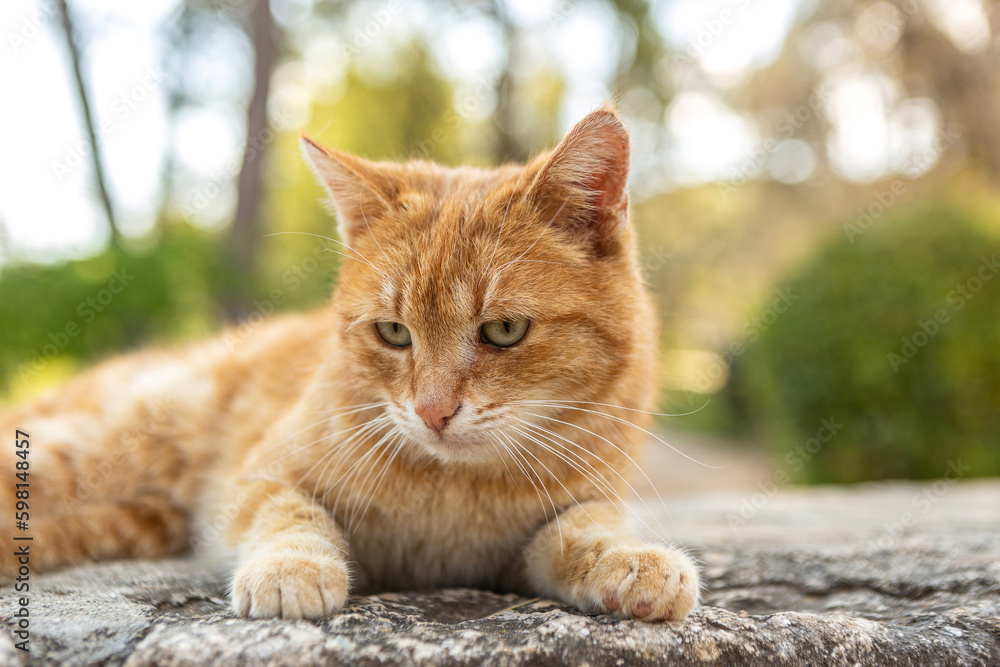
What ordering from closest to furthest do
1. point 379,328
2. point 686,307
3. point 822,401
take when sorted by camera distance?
point 379,328 → point 822,401 → point 686,307

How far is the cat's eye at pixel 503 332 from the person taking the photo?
204 centimetres

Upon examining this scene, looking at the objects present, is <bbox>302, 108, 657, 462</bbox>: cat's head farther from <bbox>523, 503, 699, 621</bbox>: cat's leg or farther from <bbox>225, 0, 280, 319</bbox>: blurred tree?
<bbox>225, 0, 280, 319</bbox>: blurred tree

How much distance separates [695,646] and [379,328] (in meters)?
1.29

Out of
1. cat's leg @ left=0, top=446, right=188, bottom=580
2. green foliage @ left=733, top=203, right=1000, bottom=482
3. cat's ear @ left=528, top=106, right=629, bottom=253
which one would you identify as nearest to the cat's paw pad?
cat's leg @ left=0, top=446, right=188, bottom=580

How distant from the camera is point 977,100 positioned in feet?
42.5

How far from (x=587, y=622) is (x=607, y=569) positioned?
190 millimetres

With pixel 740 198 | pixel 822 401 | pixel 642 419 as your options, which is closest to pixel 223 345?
pixel 642 419

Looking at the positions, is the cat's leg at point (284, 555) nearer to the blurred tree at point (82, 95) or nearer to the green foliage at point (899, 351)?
the blurred tree at point (82, 95)

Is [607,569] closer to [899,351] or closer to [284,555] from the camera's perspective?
[284,555]

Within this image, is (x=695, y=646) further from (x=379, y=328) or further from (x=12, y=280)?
(x=12, y=280)

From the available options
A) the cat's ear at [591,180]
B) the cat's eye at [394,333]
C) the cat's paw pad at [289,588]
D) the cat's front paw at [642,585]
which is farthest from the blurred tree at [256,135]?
the cat's front paw at [642,585]

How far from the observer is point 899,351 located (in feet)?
19.8

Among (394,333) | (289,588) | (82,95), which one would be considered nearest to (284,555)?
(289,588)

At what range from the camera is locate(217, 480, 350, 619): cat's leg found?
1.69 metres
